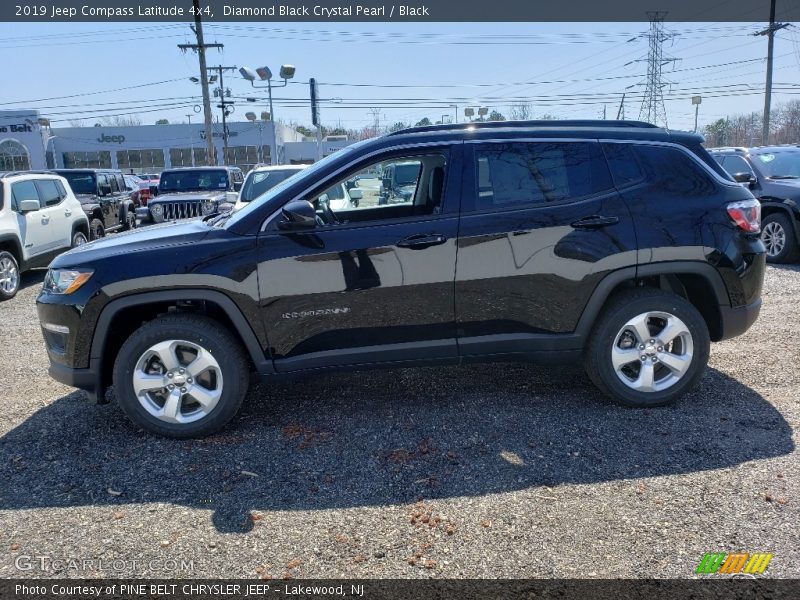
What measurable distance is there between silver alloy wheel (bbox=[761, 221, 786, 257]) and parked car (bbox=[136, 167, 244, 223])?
8.71m

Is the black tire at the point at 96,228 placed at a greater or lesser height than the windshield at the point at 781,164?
lesser

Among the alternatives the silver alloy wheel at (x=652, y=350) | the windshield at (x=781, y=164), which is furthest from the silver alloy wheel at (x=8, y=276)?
the windshield at (x=781, y=164)

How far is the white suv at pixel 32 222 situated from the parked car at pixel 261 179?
2.93 meters

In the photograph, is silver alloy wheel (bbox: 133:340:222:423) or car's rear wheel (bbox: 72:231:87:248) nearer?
silver alloy wheel (bbox: 133:340:222:423)

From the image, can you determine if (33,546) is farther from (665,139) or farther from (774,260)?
(774,260)

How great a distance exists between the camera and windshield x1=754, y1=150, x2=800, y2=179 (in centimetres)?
992

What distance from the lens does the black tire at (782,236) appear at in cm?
933

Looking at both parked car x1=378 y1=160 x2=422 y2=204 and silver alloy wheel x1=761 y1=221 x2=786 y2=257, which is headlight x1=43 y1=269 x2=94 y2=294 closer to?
parked car x1=378 y1=160 x2=422 y2=204

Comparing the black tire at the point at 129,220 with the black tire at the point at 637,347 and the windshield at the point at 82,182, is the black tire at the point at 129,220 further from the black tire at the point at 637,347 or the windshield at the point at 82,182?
the black tire at the point at 637,347

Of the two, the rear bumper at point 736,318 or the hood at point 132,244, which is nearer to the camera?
the hood at point 132,244

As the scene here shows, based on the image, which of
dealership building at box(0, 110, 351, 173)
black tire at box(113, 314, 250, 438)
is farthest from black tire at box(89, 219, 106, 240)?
dealership building at box(0, 110, 351, 173)

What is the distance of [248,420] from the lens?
14.0 feet

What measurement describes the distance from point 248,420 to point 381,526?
1619 millimetres

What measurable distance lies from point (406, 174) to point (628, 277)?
68.6 inches
